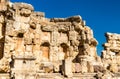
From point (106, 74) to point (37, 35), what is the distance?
28.7ft

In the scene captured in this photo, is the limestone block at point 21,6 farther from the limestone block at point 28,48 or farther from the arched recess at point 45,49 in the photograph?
the arched recess at point 45,49

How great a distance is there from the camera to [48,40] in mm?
21391

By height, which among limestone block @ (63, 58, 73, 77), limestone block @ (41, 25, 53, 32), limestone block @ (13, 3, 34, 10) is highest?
limestone block @ (13, 3, 34, 10)

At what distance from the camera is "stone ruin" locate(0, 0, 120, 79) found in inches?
722

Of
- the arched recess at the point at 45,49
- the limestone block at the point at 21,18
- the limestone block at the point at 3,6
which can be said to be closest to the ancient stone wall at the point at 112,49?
the arched recess at the point at 45,49

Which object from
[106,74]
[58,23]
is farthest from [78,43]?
[106,74]

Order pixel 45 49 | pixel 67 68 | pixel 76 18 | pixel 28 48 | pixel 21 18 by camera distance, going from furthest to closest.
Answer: pixel 76 18
pixel 45 49
pixel 21 18
pixel 28 48
pixel 67 68

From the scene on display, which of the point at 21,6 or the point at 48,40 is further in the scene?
the point at 48,40

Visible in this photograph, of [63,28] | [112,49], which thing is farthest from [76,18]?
[112,49]

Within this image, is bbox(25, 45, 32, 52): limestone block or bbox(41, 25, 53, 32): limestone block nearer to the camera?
bbox(25, 45, 32, 52): limestone block

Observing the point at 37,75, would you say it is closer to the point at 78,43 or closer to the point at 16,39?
the point at 16,39

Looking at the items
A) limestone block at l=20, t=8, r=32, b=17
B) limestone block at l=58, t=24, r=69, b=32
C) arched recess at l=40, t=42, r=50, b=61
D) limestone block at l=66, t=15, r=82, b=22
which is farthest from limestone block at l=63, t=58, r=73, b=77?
limestone block at l=66, t=15, r=82, b=22

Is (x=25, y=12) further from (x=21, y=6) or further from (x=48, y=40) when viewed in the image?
(x=48, y=40)

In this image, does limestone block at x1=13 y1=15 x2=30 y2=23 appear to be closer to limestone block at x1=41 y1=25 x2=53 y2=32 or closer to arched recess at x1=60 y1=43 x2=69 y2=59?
limestone block at x1=41 y1=25 x2=53 y2=32
